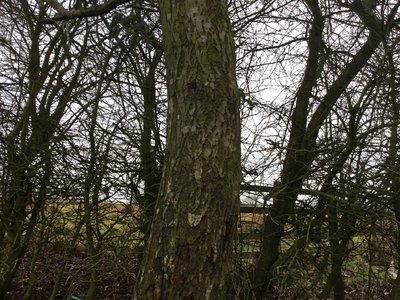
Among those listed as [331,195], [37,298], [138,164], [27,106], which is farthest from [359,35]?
[37,298]

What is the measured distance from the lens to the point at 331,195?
4.04 meters

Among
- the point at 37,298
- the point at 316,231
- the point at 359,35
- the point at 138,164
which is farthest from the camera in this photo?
the point at 37,298

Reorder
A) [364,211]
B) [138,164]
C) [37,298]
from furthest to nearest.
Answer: [37,298] < [138,164] < [364,211]

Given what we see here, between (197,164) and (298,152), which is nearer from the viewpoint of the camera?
(197,164)

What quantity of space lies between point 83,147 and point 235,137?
11.0 feet

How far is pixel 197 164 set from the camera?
2.23 meters

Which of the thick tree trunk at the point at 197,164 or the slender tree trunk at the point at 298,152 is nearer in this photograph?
the thick tree trunk at the point at 197,164

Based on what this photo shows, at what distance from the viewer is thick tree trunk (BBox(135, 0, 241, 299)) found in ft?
7.07

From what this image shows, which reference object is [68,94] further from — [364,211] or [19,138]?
[364,211]

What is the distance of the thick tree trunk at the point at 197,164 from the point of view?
84.9 inches

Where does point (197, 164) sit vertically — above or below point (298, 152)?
below

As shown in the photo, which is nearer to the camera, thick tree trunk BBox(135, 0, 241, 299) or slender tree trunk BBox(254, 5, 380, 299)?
thick tree trunk BBox(135, 0, 241, 299)

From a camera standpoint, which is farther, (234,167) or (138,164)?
(138,164)

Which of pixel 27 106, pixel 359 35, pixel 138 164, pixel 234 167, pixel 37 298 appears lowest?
pixel 37 298
